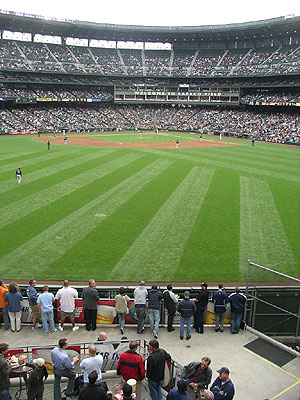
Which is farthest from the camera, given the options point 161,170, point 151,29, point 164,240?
point 151,29

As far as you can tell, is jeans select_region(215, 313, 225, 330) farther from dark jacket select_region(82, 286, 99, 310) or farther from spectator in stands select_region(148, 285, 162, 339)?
dark jacket select_region(82, 286, 99, 310)

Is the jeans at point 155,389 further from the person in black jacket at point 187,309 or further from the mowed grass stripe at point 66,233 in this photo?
the mowed grass stripe at point 66,233

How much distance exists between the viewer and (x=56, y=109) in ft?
259

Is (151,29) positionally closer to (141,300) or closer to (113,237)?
(113,237)

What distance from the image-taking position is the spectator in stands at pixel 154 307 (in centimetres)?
948

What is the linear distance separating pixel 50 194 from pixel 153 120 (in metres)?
65.6

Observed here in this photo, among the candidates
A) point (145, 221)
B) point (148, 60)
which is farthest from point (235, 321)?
point (148, 60)

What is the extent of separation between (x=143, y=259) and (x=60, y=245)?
406cm

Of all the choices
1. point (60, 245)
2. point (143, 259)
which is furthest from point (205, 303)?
point (60, 245)

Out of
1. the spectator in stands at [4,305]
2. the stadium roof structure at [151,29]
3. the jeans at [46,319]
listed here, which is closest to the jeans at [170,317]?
the jeans at [46,319]

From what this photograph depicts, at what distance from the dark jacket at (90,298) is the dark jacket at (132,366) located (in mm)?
2967

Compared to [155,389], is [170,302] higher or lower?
higher

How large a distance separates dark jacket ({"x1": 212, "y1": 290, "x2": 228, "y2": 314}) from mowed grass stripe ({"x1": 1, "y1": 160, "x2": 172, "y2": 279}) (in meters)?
6.79

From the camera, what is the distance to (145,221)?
19.1m
